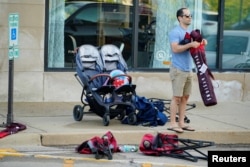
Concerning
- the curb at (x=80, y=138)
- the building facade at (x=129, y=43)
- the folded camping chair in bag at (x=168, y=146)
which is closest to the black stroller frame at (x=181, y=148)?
the folded camping chair in bag at (x=168, y=146)

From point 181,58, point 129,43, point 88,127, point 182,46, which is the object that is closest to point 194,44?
point 182,46

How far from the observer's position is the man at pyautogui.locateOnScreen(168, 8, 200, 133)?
9695 millimetres

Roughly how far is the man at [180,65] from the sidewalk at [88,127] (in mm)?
407

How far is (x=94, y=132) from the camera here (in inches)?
377

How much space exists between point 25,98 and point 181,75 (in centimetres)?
368

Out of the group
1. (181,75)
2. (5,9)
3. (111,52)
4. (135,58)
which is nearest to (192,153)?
(181,75)

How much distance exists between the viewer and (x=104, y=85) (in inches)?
397

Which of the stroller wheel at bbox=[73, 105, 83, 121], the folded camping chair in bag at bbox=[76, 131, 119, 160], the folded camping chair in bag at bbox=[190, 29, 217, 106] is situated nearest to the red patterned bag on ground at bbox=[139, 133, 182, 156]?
the folded camping chair in bag at bbox=[76, 131, 119, 160]

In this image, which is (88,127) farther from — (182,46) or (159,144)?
(182,46)

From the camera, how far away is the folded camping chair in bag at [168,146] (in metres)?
8.82

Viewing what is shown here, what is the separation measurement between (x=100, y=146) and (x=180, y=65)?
2030 millimetres

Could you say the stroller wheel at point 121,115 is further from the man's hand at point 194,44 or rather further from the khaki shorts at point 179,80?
the man's hand at point 194,44

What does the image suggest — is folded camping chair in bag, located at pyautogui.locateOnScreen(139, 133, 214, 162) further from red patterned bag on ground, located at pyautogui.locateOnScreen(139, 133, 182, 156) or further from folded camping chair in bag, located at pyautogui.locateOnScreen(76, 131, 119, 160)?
folded camping chair in bag, located at pyautogui.locateOnScreen(76, 131, 119, 160)

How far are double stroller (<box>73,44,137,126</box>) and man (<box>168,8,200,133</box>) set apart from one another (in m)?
0.71
